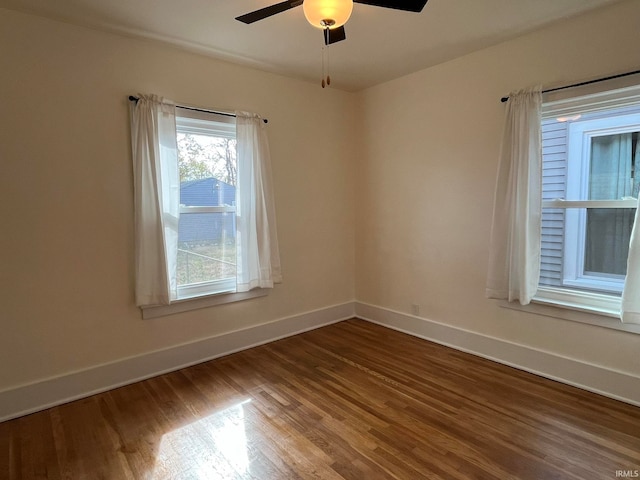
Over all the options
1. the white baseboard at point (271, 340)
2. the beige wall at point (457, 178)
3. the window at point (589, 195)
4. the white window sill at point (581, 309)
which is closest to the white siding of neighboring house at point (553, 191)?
the window at point (589, 195)

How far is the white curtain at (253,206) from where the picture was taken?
3.29 meters

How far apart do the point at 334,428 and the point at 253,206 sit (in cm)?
196

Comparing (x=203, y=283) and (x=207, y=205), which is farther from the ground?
(x=207, y=205)

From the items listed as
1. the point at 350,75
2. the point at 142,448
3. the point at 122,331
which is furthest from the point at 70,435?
the point at 350,75

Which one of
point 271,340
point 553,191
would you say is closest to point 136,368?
point 271,340

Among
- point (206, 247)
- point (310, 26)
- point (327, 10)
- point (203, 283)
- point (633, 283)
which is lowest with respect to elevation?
point (203, 283)

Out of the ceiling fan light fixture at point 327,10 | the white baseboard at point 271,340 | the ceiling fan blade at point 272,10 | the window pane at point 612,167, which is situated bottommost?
the white baseboard at point 271,340

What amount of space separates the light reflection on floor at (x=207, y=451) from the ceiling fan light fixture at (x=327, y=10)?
229 cm

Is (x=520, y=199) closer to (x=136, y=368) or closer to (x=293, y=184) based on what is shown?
(x=293, y=184)

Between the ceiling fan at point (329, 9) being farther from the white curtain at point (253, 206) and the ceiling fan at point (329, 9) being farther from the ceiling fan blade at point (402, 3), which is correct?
the white curtain at point (253, 206)

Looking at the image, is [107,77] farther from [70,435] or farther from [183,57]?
[70,435]

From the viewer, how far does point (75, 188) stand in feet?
8.43

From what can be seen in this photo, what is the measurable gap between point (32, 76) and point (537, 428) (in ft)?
12.8

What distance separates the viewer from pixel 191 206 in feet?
10.2
